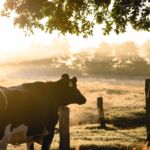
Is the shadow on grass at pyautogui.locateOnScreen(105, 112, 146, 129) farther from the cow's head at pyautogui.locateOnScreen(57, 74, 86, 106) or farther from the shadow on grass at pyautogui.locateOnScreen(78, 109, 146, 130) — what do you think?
the cow's head at pyautogui.locateOnScreen(57, 74, 86, 106)

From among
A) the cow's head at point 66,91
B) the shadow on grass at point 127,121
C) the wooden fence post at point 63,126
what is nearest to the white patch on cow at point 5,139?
the wooden fence post at point 63,126

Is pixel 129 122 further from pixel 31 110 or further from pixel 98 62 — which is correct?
pixel 98 62

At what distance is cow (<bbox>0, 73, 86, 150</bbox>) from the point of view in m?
3.91

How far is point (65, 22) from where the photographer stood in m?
8.45

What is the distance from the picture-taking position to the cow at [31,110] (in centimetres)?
391

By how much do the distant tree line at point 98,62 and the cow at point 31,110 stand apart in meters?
58.7

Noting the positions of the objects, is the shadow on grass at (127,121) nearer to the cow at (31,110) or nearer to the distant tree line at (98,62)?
the cow at (31,110)

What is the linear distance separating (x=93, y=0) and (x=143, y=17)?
2.57 metres

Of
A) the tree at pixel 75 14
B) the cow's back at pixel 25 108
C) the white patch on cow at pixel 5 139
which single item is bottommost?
the white patch on cow at pixel 5 139

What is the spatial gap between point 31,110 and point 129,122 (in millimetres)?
7983

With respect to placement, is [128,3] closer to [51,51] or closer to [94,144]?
[94,144]

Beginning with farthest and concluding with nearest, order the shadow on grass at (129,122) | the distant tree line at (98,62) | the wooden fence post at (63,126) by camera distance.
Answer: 1. the distant tree line at (98,62)
2. the shadow on grass at (129,122)
3. the wooden fence post at (63,126)

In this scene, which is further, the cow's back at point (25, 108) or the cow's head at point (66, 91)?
the cow's head at point (66, 91)

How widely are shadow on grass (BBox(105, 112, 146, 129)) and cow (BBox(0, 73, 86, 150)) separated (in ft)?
16.9
